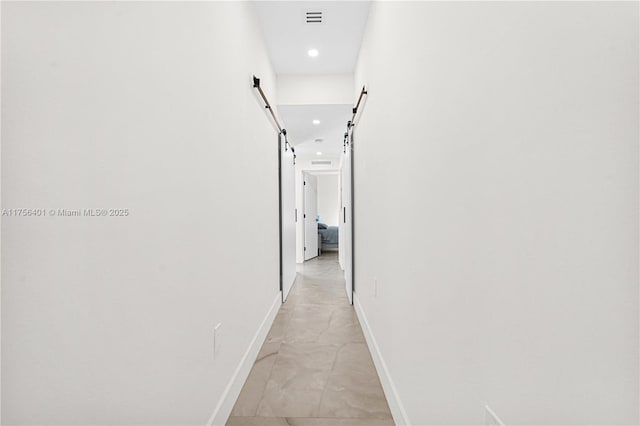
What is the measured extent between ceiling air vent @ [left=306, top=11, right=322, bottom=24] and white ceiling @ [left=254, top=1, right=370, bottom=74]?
0.03 m

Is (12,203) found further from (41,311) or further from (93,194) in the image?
(41,311)

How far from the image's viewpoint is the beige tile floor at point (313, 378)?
67.1 inches

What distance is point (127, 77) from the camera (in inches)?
37.4

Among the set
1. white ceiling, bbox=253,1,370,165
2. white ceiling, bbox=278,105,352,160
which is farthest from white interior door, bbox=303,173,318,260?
white ceiling, bbox=253,1,370,165

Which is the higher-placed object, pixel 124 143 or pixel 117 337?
pixel 124 143

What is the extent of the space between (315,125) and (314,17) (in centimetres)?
202

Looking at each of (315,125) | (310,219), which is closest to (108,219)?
(315,125)

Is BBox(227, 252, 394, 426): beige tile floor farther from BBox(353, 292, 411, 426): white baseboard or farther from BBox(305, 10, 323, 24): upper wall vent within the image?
BBox(305, 10, 323, 24): upper wall vent

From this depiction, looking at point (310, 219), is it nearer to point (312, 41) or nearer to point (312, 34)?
point (312, 41)

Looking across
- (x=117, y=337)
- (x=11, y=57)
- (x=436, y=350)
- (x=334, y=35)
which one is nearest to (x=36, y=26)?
(x=11, y=57)

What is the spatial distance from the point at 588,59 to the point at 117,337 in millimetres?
1221

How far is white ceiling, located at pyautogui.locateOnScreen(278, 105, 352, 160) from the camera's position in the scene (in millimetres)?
4009

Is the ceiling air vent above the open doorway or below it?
above

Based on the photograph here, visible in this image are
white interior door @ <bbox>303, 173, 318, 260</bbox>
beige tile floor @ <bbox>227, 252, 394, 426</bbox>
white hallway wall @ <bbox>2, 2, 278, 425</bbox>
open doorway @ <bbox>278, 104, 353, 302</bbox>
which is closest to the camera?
white hallway wall @ <bbox>2, 2, 278, 425</bbox>
